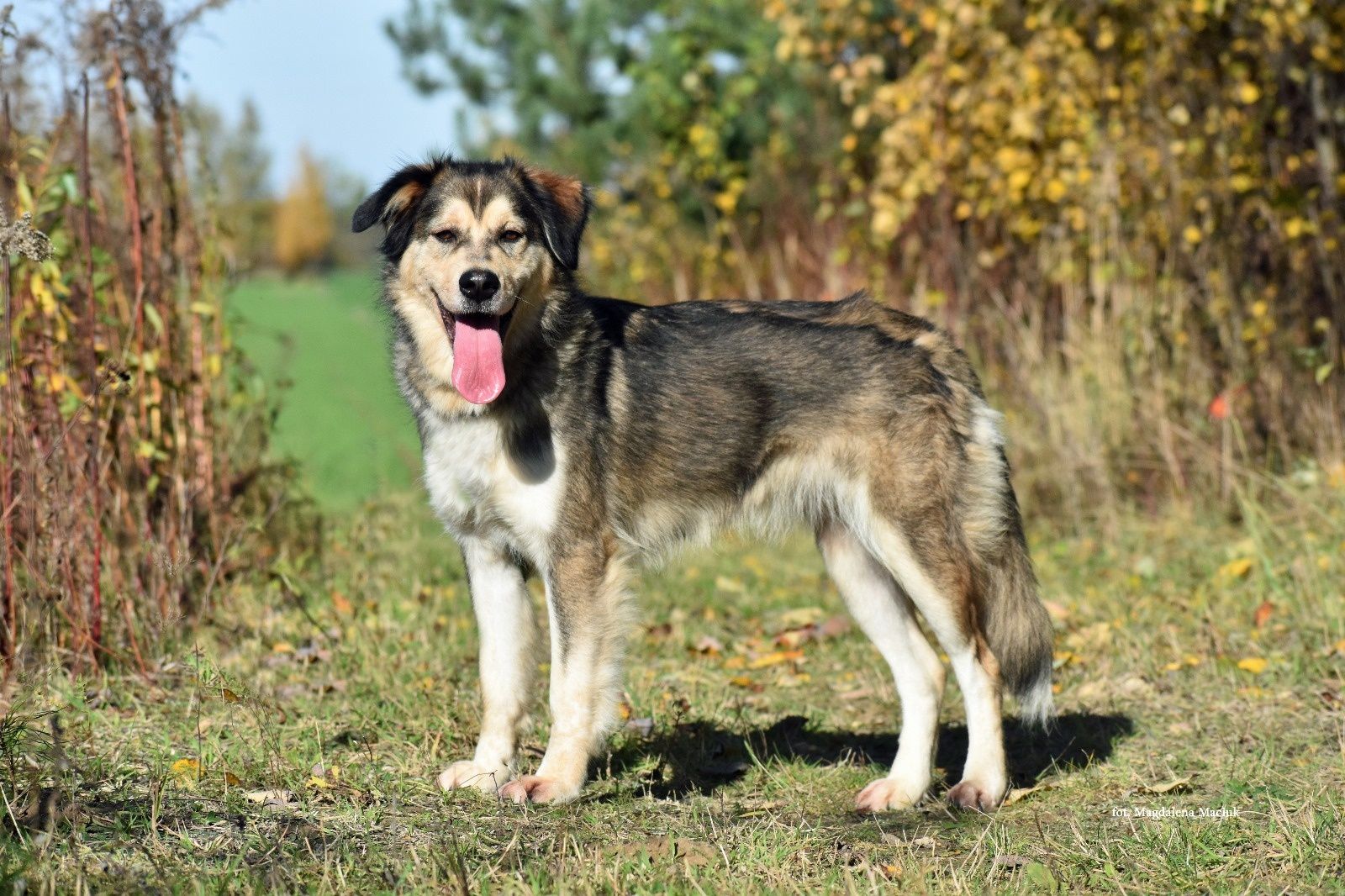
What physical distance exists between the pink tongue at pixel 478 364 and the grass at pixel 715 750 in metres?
1.23

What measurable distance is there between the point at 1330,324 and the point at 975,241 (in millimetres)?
2477

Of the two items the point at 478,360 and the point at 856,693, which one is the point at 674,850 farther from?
the point at 856,693

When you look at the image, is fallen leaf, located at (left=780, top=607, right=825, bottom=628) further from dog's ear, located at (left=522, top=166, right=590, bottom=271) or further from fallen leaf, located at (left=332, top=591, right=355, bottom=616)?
dog's ear, located at (left=522, top=166, right=590, bottom=271)

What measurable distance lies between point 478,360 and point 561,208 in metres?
0.64

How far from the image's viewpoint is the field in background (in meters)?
7.93

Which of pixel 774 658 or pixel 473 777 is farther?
pixel 774 658

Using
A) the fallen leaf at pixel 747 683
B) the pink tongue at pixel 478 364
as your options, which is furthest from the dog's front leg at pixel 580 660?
the fallen leaf at pixel 747 683

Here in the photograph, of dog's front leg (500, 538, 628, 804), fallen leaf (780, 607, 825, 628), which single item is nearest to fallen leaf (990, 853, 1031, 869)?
dog's front leg (500, 538, 628, 804)

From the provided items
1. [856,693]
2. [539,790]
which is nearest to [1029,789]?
[856,693]

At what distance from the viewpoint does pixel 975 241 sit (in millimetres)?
9406

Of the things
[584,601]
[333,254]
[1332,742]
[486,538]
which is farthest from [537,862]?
[333,254]

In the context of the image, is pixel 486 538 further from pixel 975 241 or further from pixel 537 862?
pixel 975 241

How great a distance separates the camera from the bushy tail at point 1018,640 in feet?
15.7

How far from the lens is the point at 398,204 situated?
4.56 m
